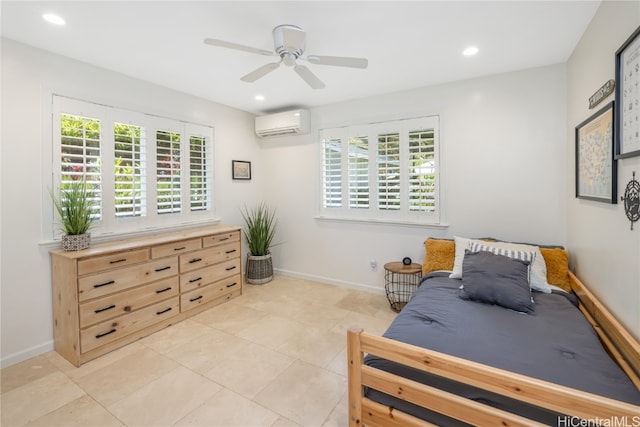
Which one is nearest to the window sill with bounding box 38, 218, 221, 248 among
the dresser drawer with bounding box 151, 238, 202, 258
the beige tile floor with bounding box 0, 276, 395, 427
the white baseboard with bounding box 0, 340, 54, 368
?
the dresser drawer with bounding box 151, 238, 202, 258

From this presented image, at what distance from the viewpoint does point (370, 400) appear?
4.91 feet

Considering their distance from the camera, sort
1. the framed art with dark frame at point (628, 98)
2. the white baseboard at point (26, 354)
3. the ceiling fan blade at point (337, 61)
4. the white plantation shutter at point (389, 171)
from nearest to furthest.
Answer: the framed art with dark frame at point (628, 98) < the ceiling fan blade at point (337, 61) < the white baseboard at point (26, 354) < the white plantation shutter at point (389, 171)

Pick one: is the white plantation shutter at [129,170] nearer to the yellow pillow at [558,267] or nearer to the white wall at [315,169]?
the white wall at [315,169]

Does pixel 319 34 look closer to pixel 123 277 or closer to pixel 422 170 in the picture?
pixel 422 170

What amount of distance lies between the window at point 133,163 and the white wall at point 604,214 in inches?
157

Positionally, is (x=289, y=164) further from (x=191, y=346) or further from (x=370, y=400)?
(x=370, y=400)

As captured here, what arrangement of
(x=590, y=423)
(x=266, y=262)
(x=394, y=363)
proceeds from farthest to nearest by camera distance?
1. (x=266, y=262)
2. (x=394, y=363)
3. (x=590, y=423)

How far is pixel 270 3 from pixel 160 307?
2859mm

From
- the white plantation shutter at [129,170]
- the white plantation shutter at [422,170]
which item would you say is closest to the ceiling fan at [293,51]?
the white plantation shutter at [422,170]

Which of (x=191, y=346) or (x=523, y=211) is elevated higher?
(x=523, y=211)

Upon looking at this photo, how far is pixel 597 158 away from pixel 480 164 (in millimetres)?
1201

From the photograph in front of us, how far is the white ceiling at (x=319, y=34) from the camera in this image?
1984 mm

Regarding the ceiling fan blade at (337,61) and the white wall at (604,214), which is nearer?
the white wall at (604,214)

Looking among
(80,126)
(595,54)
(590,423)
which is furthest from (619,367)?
(80,126)
